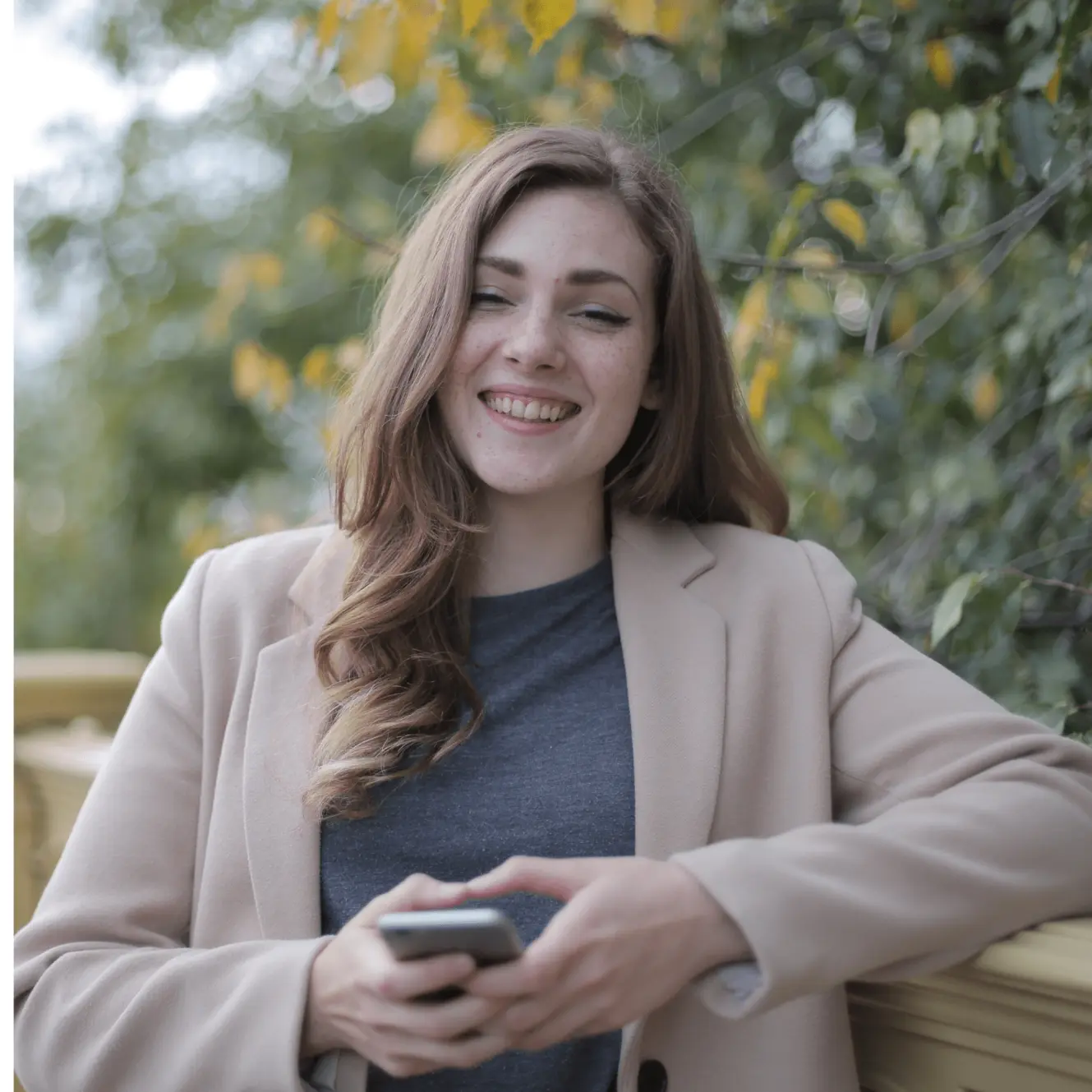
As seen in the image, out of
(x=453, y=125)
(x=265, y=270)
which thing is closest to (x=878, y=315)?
(x=453, y=125)

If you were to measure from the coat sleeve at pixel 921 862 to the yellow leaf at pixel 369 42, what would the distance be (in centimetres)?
146

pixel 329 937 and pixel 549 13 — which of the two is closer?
pixel 329 937

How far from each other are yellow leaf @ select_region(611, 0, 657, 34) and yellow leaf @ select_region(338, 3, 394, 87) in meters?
0.42

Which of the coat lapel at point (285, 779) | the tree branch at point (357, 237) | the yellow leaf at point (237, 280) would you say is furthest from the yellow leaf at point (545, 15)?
the yellow leaf at point (237, 280)

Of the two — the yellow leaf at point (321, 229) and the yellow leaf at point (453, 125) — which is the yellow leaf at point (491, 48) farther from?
the yellow leaf at point (321, 229)

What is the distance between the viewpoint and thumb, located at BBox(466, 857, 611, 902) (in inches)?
48.3

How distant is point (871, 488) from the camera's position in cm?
303

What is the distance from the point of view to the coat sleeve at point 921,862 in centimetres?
125

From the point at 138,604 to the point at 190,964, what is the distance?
27.8 ft

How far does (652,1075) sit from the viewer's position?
1513 mm

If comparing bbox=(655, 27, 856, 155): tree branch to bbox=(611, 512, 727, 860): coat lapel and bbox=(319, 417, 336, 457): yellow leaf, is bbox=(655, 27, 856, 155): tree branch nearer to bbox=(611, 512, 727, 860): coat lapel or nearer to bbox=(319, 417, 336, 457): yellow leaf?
bbox=(319, 417, 336, 457): yellow leaf

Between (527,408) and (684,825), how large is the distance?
0.57 meters

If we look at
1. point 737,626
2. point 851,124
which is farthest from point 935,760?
point 851,124

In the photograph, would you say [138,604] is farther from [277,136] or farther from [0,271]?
[0,271]
